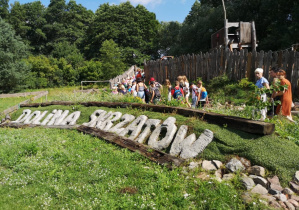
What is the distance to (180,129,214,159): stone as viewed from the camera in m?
4.28

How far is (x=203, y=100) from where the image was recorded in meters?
7.89

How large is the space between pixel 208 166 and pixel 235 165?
1.45 feet

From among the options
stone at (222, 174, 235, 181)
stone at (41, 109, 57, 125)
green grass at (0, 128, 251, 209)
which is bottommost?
green grass at (0, 128, 251, 209)

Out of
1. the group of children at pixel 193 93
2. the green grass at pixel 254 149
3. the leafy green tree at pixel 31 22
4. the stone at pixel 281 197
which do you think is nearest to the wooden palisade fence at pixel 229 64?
the group of children at pixel 193 93

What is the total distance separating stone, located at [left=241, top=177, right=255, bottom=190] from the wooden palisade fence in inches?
262

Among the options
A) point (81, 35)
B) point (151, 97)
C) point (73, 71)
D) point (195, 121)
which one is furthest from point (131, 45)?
point (195, 121)

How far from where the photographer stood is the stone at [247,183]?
124 inches

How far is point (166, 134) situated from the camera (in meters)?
5.05

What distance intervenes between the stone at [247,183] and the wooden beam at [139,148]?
108cm

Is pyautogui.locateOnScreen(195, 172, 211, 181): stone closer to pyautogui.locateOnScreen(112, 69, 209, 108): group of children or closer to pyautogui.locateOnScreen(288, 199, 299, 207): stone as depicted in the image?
pyautogui.locateOnScreen(288, 199, 299, 207): stone

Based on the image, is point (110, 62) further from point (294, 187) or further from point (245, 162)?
point (294, 187)

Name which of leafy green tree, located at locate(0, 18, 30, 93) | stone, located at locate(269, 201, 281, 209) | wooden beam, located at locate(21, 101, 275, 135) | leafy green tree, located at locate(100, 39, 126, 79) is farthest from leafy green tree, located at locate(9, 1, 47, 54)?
stone, located at locate(269, 201, 281, 209)

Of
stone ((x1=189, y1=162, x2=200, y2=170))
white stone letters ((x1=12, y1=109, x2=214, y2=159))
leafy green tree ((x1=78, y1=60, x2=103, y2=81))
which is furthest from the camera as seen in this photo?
leafy green tree ((x1=78, y1=60, x2=103, y2=81))

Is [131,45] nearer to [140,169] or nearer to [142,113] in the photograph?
[142,113]
